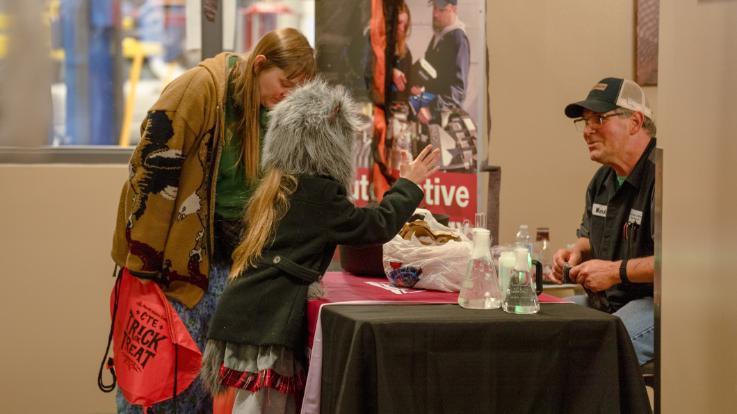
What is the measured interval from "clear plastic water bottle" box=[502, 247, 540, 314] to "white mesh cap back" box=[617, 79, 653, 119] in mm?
1327

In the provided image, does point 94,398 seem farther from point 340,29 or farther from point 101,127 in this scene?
point 340,29

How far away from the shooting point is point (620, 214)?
3.19m

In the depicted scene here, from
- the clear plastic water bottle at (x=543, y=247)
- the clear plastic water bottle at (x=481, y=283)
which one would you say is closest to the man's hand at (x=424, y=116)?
the clear plastic water bottle at (x=543, y=247)

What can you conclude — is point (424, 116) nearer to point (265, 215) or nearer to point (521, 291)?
point (265, 215)

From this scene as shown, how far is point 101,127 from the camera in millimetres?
4441

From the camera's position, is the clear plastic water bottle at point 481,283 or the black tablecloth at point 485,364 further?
the clear plastic water bottle at point 481,283

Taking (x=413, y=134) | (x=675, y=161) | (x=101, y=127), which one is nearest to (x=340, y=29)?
(x=413, y=134)

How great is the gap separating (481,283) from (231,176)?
0.93 meters

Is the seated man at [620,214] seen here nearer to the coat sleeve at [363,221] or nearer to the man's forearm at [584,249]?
the man's forearm at [584,249]

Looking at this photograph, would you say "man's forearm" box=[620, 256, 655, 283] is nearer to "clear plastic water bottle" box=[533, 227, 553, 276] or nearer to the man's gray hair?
the man's gray hair

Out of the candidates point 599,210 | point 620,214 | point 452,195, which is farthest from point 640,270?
point 452,195

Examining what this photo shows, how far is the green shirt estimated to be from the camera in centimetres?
278

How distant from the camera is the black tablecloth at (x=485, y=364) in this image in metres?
2.06

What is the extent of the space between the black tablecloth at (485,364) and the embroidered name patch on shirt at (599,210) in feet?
4.06
